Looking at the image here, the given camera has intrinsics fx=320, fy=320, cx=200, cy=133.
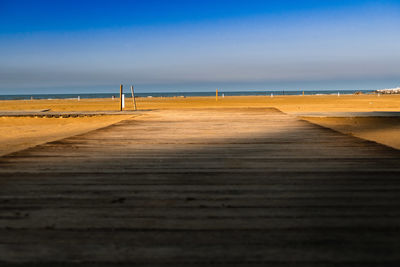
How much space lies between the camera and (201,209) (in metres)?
2.09

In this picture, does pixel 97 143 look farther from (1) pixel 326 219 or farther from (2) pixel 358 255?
(2) pixel 358 255

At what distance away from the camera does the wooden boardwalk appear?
1.54 meters

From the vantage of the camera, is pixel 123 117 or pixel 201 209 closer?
pixel 201 209

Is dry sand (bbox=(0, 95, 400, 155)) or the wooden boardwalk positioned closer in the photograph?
the wooden boardwalk

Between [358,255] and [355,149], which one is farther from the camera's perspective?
[355,149]

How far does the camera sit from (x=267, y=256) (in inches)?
59.6

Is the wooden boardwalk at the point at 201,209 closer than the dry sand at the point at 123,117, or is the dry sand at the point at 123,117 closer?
the wooden boardwalk at the point at 201,209

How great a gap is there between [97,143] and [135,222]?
337 centimetres

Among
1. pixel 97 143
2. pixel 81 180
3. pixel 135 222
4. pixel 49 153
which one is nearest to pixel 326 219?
pixel 135 222

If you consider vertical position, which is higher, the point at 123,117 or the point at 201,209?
the point at 123,117

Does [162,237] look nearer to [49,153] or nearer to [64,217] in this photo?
[64,217]

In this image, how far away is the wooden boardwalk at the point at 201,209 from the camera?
5.04ft

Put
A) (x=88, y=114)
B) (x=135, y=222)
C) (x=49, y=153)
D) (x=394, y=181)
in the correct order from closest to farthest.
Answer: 1. (x=135, y=222)
2. (x=394, y=181)
3. (x=49, y=153)
4. (x=88, y=114)

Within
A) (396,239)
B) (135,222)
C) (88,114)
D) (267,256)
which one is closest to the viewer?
(267,256)
